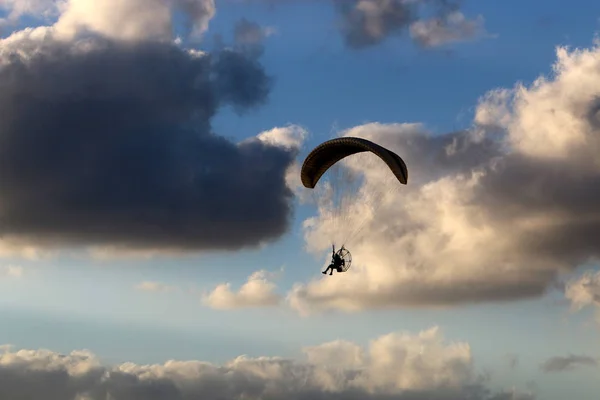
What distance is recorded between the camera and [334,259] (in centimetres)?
16725

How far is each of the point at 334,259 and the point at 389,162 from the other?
48.1 feet

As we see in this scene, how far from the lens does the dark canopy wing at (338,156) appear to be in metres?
160

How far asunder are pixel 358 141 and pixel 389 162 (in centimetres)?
562

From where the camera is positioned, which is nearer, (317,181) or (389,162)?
(389,162)

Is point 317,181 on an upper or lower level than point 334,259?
upper

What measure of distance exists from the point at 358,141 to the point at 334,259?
14.4 m

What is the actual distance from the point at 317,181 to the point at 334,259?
10751 millimetres

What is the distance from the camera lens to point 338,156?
6693 inches

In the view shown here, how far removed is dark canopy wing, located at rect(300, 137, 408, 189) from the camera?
160125 mm

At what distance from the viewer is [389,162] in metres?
160

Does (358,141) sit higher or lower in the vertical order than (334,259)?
higher

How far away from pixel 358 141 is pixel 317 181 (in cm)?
1077

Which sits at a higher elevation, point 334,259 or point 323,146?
point 323,146

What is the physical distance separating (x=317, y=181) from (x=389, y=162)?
48.7 ft
